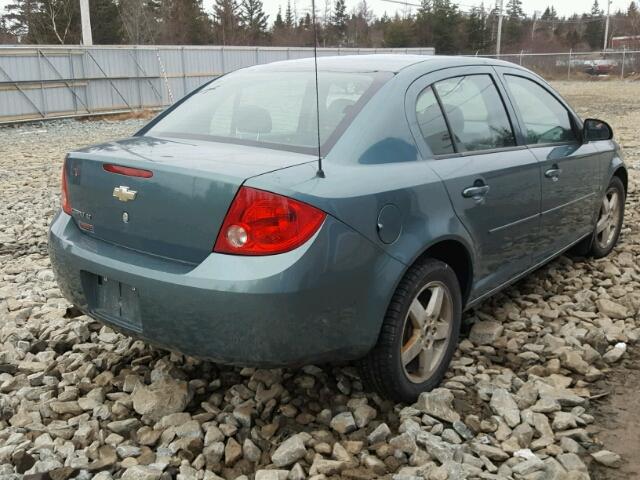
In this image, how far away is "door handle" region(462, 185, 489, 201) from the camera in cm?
309

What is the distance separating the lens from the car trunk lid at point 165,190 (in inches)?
98.3

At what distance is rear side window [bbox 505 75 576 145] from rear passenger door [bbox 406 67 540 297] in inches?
7.7

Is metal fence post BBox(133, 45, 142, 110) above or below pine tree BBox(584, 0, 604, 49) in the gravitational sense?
below

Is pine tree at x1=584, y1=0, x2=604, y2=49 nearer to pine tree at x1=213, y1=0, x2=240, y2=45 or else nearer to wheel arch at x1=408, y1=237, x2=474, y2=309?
pine tree at x1=213, y1=0, x2=240, y2=45

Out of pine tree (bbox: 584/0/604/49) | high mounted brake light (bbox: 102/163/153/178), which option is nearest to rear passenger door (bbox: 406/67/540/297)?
high mounted brake light (bbox: 102/163/153/178)

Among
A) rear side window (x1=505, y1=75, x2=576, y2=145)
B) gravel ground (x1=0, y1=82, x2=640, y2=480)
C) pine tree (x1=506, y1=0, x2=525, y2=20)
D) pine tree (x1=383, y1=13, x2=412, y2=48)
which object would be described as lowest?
gravel ground (x1=0, y1=82, x2=640, y2=480)

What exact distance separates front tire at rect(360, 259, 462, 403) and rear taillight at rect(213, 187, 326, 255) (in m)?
0.59

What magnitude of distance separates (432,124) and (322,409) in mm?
1411

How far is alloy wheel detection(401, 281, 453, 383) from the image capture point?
9.63 feet

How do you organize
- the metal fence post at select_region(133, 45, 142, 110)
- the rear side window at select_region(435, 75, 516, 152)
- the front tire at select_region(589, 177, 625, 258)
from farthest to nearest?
1. the metal fence post at select_region(133, 45, 142, 110)
2. the front tire at select_region(589, 177, 625, 258)
3. the rear side window at select_region(435, 75, 516, 152)

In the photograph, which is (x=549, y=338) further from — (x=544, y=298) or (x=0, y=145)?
(x=0, y=145)

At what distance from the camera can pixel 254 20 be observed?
2413 inches

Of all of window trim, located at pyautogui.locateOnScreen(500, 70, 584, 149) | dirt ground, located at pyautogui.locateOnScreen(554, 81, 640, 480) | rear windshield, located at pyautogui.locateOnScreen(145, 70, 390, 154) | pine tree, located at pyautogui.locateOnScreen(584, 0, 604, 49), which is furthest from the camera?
A: pine tree, located at pyautogui.locateOnScreen(584, 0, 604, 49)

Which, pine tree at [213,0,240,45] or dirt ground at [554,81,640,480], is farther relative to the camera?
pine tree at [213,0,240,45]
